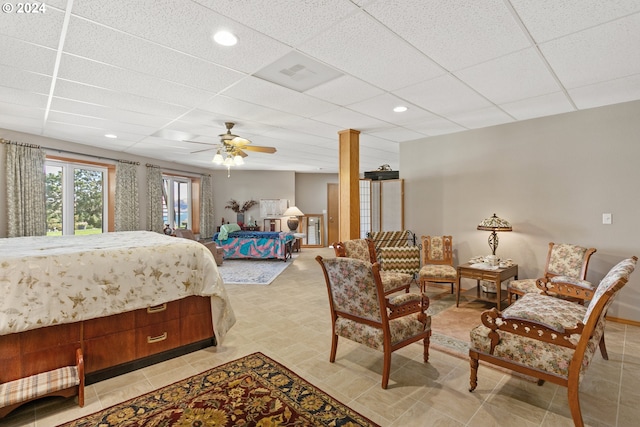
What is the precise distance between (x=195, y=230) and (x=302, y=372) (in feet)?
23.5

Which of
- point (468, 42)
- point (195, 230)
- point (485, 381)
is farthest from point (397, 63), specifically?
point (195, 230)

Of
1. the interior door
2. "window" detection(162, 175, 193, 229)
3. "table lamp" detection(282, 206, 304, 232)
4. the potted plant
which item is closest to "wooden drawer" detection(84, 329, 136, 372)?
"window" detection(162, 175, 193, 229)

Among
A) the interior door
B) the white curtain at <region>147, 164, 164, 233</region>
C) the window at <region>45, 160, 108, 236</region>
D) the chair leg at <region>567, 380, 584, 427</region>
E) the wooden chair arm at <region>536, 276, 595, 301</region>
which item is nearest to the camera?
the chair leg at <region>567, 380, 584, 427</region>

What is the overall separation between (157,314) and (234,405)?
42.2 inches

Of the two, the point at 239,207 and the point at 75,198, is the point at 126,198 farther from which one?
the point at 239,207

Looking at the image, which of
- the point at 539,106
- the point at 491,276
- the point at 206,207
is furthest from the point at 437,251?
the point at 206,207

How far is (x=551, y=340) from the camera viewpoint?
1981 millimetres

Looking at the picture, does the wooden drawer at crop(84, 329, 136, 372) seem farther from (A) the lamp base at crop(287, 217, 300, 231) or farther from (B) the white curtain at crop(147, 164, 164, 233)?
(A) the lamp base at crop(287, 217, 300, 231)

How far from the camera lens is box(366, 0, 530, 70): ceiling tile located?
189cm

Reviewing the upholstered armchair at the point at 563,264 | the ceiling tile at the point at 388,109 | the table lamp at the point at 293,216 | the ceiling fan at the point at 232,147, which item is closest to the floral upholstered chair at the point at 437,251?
the upholstered armchair at the point at 563,264

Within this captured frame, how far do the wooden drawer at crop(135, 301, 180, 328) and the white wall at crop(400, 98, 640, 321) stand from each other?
4.21 metres

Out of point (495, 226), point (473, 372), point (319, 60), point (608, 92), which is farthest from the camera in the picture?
point (495, 226)

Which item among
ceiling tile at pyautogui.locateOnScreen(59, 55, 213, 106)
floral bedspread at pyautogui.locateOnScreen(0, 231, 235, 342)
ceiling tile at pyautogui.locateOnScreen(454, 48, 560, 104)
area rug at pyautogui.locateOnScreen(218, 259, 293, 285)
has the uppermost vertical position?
ceiling tile at pyautogui.locateOnScreen(59, 55, 213, 106)

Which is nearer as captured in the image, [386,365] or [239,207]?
[386,365]
